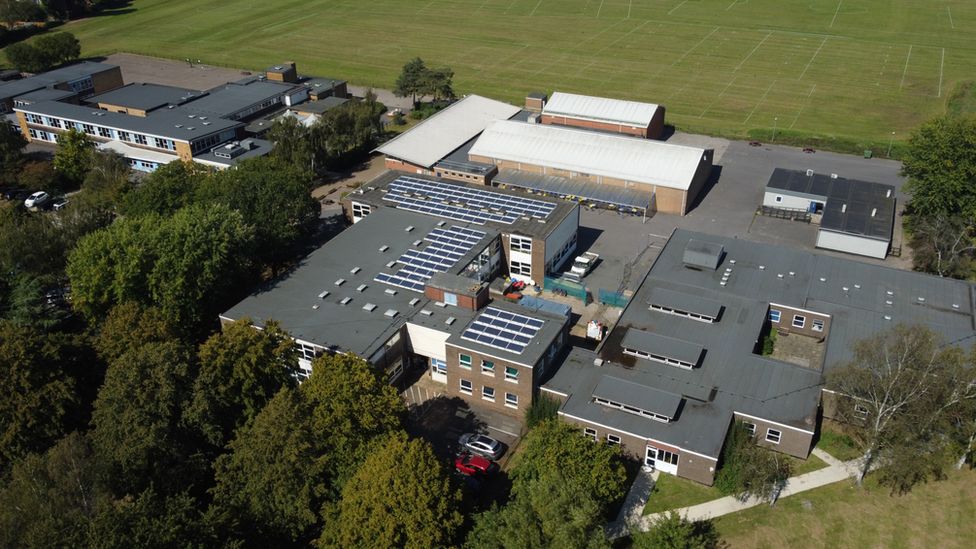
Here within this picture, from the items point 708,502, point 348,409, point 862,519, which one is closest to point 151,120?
point 348,409

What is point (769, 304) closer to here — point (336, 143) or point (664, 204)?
point (664, 204)

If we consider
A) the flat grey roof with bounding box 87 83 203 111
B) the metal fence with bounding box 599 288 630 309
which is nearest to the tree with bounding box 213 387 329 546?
the metal fence with bounding box 599 288 630 309

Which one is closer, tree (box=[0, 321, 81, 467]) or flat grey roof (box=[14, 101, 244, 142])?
tree (box=[0, 321, 81, 467])

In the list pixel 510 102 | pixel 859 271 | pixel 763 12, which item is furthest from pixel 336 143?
pixel 763 12

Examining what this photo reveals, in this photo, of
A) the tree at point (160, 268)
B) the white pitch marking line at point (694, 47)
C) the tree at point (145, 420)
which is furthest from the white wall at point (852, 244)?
the white pitch marking line at point (694, 47)

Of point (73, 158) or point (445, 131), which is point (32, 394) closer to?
point (73, 158)

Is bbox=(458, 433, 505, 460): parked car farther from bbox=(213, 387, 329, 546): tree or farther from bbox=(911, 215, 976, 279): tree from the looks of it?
bbox=(911, 215, 976, 279): tree

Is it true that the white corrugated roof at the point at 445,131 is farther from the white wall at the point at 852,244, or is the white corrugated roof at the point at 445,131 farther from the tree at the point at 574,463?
the tree at the point at 574,463
